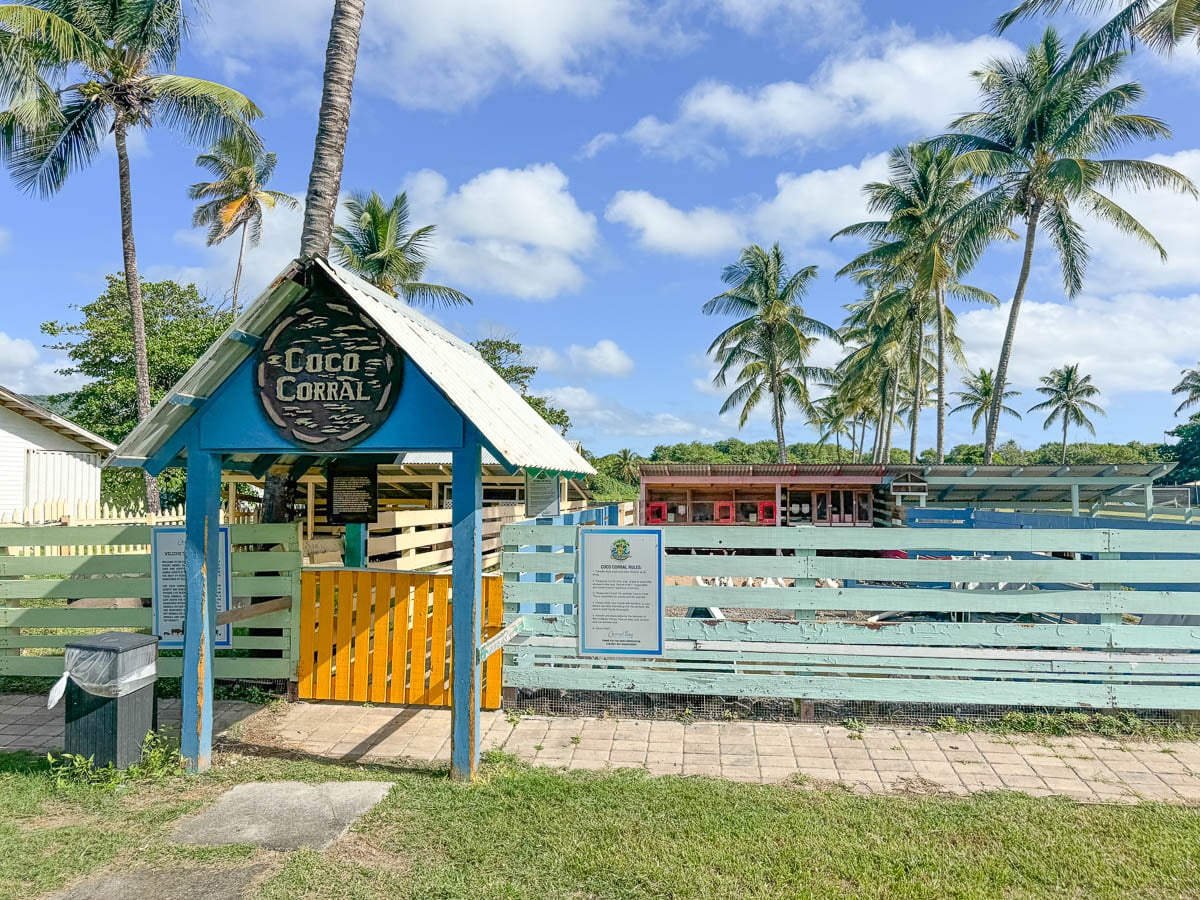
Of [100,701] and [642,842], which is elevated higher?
[100,701]

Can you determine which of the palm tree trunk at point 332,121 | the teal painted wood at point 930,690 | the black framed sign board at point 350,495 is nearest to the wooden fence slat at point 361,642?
the black framed sign board at point 350,495

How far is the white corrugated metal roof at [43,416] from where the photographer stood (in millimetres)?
18170

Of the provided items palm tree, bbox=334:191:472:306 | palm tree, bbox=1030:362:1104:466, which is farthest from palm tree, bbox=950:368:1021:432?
palm tree, bbox=334:191:472:306

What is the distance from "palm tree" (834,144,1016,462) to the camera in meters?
25.5

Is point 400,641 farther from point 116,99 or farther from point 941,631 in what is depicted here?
point 116,99

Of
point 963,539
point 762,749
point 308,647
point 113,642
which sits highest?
point 963,539

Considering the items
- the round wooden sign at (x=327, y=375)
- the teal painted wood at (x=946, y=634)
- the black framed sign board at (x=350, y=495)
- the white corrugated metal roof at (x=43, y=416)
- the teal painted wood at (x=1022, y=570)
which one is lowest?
the teal painted wood at (x=946, y=634)

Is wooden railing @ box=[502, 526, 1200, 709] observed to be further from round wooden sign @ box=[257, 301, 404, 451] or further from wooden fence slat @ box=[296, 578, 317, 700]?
wooden fence slat @ box=[296, 578, 317, 700]

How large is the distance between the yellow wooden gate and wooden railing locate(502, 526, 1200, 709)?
3.40ft

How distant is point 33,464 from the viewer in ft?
62.1

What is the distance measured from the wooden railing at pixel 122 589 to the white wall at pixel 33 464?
13253 millimetres

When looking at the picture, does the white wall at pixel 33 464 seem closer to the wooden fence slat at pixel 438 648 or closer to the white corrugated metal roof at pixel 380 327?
the white corrugated metal roof at pixel 380 327

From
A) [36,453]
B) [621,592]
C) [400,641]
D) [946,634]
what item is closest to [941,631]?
[946,634]

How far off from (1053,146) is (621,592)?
2460cm
